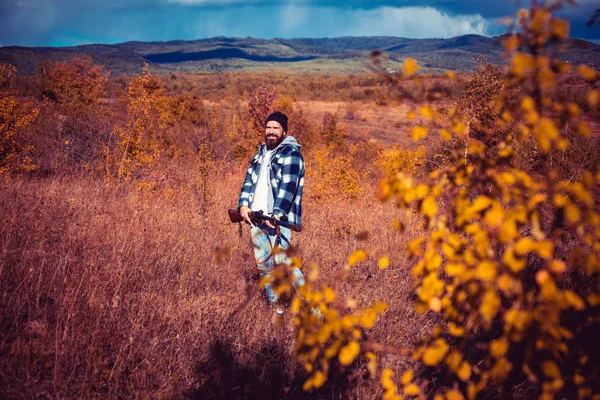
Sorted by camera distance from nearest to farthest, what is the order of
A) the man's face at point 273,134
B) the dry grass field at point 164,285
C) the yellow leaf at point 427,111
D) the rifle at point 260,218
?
1. the yellow leaf at point 427,111
2. the dry grass field at point 164,285
3. the rifle at point 260,218
4. the man's face at point 273,134

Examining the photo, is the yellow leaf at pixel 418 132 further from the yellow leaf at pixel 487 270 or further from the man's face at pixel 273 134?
the man's face at pixel 273 134

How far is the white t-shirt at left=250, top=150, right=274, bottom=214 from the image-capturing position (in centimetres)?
296

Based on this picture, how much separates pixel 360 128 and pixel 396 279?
25.3 m

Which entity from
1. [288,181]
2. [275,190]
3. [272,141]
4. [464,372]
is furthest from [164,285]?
[464,372]

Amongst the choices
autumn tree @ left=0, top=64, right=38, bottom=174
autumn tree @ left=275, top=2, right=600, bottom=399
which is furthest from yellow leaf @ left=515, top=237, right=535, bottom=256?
autumn tree @ left=0, top=64, right=38, bottom=174

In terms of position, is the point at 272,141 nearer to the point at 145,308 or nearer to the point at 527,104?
the point at 145,308

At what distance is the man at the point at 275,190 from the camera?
2719 mm

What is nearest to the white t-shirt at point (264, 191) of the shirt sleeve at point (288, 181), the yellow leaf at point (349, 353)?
the shirt sleeve at point (288, 181)

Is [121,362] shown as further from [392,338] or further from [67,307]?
[392,338]

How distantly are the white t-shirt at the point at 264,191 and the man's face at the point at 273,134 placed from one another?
0.08 metres

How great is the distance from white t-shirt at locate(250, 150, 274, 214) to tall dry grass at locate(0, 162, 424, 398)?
83 centimetres

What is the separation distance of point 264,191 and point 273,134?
510 mm

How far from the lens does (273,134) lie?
9.72 ft

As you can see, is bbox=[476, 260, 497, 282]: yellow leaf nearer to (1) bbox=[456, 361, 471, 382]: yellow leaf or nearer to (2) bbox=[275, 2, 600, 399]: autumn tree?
(2) bbox=[275, 2, 600, 399]: autumn tree
